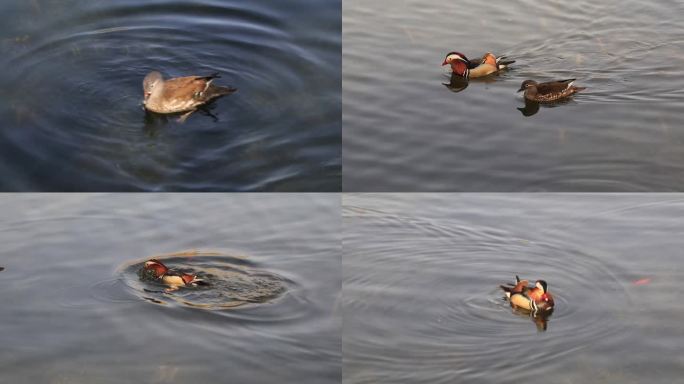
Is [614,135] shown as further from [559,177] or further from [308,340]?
[308,340]

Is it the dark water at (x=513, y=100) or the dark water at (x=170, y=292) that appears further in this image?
the dark water at (x=513, y=100)

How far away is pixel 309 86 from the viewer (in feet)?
29.7

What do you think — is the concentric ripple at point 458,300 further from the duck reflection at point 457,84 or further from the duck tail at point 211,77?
the duck tail at point 211,77

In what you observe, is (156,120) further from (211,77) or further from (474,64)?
(474,64)

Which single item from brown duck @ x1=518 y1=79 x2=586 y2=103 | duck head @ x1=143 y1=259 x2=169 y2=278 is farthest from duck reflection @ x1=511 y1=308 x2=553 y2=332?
duck head @ x1=143 y1=259 x2=169 y2=278

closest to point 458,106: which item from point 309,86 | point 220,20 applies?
point 309,86

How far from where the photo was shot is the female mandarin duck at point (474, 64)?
962 centimetres

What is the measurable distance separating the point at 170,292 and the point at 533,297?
266 cm

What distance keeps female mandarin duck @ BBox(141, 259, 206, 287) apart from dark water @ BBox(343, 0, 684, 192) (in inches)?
55.6

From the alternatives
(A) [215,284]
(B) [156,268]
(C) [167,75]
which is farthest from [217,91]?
(A) [215,284]

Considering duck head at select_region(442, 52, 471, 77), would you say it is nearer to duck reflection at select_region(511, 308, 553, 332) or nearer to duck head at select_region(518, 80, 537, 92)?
duck head at select_region(518, 80, 537, 92)

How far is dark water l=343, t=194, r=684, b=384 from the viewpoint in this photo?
253 inches

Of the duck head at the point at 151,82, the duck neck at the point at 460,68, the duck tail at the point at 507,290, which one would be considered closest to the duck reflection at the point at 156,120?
the duck head at the point at 151,82

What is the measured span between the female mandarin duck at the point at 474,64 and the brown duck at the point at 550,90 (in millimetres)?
455
